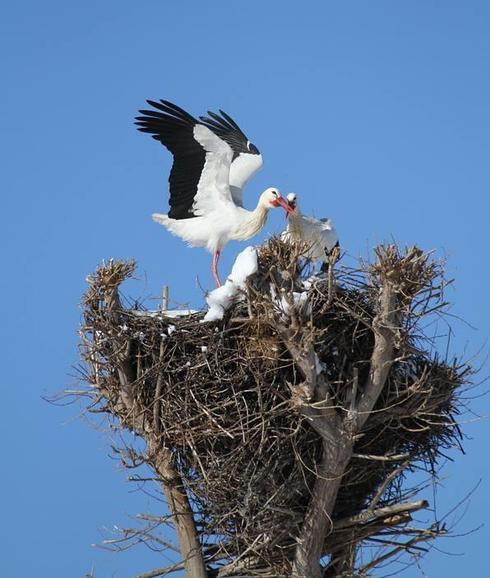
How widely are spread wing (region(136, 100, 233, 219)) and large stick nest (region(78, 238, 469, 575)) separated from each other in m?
2.38

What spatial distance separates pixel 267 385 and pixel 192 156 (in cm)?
342

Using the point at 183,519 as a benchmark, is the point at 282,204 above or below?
above

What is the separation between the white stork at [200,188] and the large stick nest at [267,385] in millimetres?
2340

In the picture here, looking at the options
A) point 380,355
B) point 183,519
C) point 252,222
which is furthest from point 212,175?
point 183,519

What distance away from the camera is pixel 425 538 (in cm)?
947

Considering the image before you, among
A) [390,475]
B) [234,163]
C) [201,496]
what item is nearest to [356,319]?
[390,475]

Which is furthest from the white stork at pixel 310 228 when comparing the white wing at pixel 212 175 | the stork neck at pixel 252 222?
the white wing at pixel 212 175

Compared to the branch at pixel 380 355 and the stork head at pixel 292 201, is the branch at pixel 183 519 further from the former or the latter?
the stork head at pixel 292 201

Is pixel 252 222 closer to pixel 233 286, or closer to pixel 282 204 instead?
pixel 282 204

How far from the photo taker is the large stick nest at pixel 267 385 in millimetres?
8781

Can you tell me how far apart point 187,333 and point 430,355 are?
2.02 m

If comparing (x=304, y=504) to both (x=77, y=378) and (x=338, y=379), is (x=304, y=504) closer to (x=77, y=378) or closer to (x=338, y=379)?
(x=338, y=379)

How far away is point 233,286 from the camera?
8.84 metres

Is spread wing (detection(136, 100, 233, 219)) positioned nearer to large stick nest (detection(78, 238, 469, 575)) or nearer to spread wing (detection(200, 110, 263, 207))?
spread wing (detection(200, 110, 263, 207))
